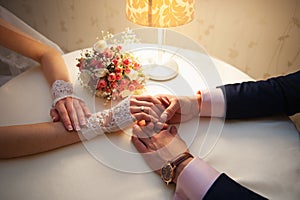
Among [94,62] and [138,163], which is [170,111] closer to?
[138,163]

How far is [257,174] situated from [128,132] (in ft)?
1.25

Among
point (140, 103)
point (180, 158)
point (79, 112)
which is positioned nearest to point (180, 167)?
point (180, 158)

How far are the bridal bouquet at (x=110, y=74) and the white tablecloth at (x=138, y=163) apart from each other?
0.17 meters

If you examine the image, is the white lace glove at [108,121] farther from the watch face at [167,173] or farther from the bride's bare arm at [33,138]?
the watch face at [167,173]

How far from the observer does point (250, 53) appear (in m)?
1.67

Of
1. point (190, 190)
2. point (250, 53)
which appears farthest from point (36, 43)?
point (250, 53)

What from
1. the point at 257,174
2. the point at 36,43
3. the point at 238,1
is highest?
the point at 238,1

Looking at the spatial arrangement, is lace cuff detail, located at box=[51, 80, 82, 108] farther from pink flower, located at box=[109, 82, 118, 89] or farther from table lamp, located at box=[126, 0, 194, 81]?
table lamp, located at box=[126, 0, 194, 81]

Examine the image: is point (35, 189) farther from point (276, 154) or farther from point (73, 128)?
point (276, 154)

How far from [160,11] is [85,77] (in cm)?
35

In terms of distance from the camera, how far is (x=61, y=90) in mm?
983

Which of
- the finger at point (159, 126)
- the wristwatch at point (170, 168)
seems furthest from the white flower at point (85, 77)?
the wristwatch at point (170, 168)

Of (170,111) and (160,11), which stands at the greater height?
(160,11)

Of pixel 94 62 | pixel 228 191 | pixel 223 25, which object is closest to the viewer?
pixel 228 191
